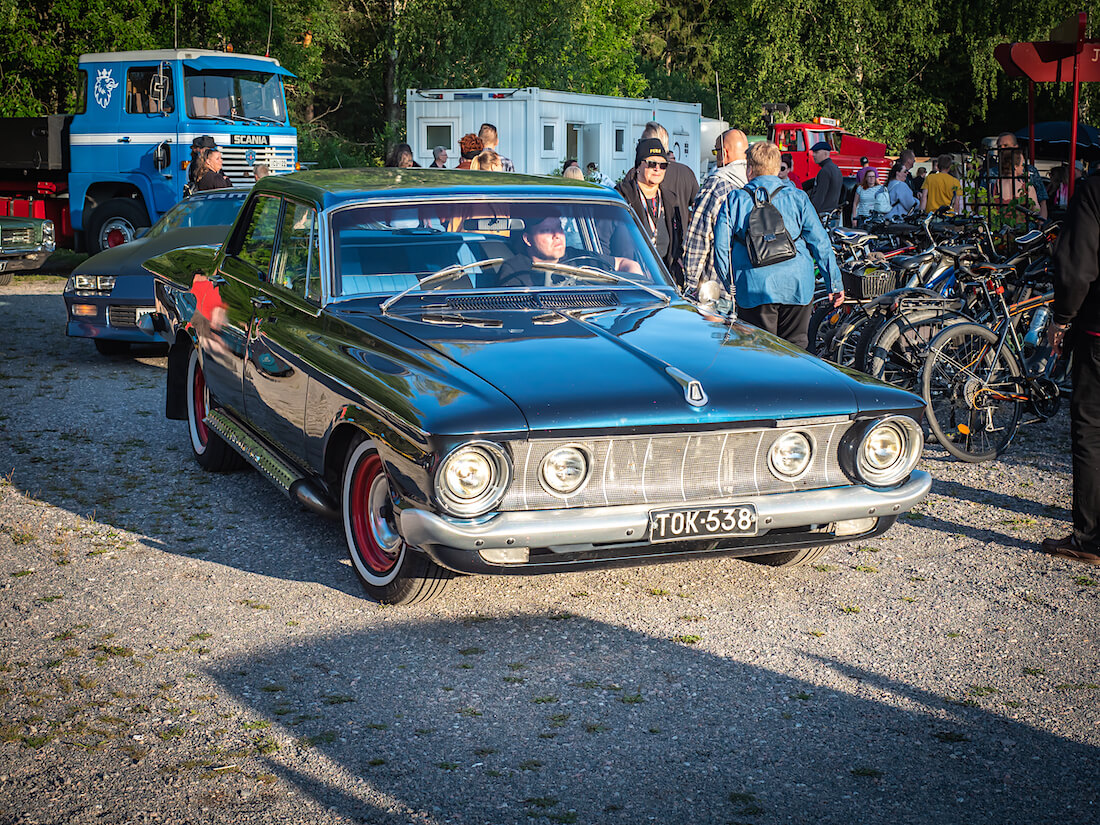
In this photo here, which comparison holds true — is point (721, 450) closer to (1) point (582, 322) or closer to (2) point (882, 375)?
(1) point (582, 322)

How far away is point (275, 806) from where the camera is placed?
339cm

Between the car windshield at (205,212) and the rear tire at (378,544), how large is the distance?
7.06 m

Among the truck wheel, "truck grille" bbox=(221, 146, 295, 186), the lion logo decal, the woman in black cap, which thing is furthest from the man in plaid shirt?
the lion logo decal

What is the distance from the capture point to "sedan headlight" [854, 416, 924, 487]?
15.9ft

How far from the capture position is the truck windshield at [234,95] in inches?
695

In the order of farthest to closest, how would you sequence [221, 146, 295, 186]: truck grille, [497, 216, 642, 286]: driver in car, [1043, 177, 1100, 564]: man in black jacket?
[221, 146, 295, 186]: truck grille, [497, 216, 642, 286]: driver in car, [1043, 177, 1100, 564]: man in black jacket

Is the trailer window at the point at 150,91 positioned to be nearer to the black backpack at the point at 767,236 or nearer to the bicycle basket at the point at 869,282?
the bicycle basket at the point at 869,282

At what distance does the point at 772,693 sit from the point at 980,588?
5.29ft

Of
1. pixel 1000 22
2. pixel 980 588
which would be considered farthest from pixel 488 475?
pixel 1000 22

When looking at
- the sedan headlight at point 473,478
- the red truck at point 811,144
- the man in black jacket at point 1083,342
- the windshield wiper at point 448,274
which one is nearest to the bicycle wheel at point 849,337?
the man in black jacket at point 1083,342

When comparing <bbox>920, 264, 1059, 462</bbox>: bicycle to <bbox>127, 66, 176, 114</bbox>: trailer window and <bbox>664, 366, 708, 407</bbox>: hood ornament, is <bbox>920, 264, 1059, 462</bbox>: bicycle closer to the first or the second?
<bbox>664, 366, 708, 407</bbox>: hood ornament

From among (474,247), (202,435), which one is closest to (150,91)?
(202,435)

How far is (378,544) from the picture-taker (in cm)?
500

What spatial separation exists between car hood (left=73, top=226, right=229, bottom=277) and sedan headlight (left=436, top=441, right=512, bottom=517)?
282 inches
